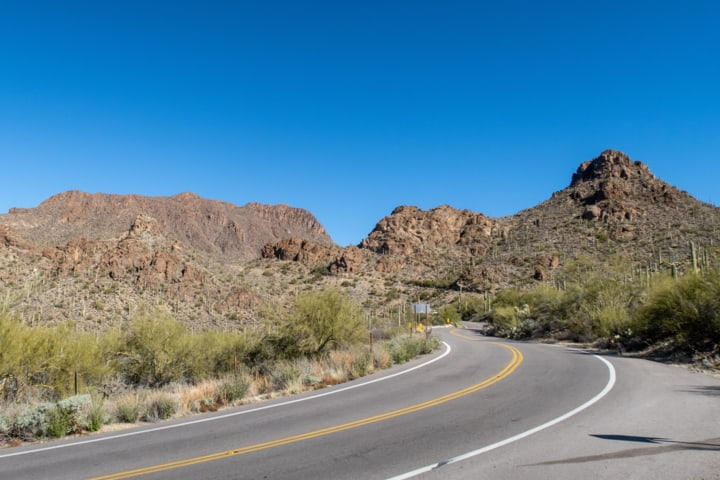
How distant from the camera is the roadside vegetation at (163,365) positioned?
9789 mm

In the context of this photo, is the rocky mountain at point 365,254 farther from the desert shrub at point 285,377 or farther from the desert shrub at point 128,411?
the desert shrub at point 285,377

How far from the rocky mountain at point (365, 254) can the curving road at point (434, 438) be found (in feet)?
28.4

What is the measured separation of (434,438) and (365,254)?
8068 centimetres

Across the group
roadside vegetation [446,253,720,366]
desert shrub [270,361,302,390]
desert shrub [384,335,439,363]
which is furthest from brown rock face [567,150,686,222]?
desert shrub [270,361,302,390]

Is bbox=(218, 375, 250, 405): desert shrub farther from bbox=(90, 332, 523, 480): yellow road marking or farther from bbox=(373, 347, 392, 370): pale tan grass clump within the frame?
bbox=(373, 347, 392, 370): pale tan grass clump

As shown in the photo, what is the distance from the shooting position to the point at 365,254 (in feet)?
289

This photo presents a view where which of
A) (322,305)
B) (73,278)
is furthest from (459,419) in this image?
(73,278)

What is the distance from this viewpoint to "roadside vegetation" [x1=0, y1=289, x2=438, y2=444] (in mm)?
9789

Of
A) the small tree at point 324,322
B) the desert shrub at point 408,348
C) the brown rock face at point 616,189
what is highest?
the brown rock face at point 616,189

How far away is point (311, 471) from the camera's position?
239 inches

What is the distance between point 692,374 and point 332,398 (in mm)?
9673

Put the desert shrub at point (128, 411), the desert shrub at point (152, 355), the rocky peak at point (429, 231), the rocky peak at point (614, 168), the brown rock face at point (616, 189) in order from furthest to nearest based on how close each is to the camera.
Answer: the rocky peak at point (429, 231) → the rocky peak at point (614, 168) → the brown rock face at point (616, 189) → the desert shrub at point (152, 355) → the desert shrub at point (128, 411)

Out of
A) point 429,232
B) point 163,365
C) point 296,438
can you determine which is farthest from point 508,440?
point 429,232

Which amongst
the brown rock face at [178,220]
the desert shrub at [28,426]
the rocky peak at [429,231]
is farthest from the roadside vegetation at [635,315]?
the brown rock face at [178,220]
